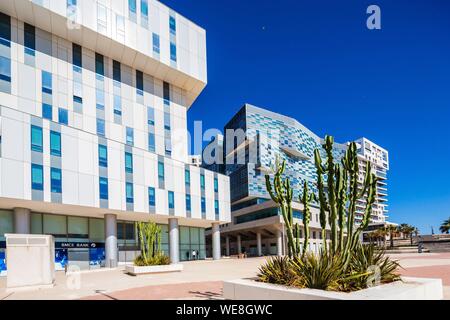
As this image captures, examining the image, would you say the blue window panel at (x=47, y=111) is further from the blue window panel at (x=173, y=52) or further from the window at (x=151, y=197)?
the blue window panel at (x=173, y=52)

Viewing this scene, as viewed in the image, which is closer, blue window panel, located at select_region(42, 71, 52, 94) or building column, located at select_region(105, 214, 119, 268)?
blue window panel, located at select_region(42, 71, 52, 94)

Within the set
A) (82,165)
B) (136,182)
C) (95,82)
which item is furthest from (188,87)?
(82,165)

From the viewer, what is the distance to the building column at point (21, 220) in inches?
1238

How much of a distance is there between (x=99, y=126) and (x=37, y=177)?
10.2 meters

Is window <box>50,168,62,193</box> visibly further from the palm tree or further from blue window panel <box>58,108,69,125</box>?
the palm tree

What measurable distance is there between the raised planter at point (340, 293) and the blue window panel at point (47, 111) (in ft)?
95.7

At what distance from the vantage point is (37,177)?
3000 centimetres

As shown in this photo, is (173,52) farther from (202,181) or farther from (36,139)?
(36,139)

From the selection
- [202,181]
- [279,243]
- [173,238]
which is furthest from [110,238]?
[279,243]

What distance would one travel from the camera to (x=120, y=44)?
38.8 metres

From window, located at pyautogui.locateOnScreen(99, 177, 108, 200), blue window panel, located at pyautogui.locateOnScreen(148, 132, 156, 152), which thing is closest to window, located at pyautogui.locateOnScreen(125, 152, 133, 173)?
window, located at pyautogui.locateOnScreen(99, 177, 108, 200)

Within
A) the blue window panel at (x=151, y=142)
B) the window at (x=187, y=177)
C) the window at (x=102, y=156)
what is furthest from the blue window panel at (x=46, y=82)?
the window at (x=187, y=177)

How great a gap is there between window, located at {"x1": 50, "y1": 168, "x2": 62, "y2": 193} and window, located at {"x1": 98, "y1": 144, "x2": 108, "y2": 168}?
164 inches

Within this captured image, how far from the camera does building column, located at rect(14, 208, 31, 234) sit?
3145cm
